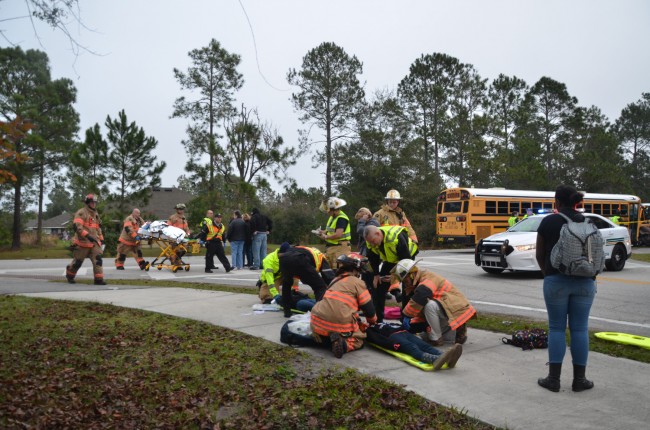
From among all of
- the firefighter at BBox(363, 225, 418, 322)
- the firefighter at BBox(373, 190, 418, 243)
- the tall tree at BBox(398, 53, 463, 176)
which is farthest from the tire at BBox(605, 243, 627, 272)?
the tall tree at BBox(398, 53, 463, 176)

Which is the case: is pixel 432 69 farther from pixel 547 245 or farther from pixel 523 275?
pixel 547 245

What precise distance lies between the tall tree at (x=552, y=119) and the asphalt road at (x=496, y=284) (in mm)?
31961

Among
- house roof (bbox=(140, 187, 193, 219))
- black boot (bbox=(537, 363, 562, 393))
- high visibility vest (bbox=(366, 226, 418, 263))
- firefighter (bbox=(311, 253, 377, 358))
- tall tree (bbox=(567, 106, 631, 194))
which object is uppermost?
tall tree (bbox=(567, 106, 631, 194))

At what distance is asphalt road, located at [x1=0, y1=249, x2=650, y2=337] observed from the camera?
884 cm

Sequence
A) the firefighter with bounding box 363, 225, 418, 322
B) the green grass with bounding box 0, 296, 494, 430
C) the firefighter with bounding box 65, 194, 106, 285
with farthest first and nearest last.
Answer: the firefighter with bounding box 65, 194, 106, 285
the firefighter with bounding box 363, 225, 418, 322
the green grass with bounding box 0, 296, 494, 430

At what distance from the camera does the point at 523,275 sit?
1423 centimetres

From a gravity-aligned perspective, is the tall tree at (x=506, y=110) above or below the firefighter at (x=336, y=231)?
above

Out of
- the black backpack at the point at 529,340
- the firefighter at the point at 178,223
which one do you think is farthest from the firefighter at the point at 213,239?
the black backpack at the point at 529,340

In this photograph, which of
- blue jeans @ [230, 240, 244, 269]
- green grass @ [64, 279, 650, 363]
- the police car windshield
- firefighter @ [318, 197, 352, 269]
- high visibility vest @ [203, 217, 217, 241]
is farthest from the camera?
blue jeans @ [230, 240, 244, 269]

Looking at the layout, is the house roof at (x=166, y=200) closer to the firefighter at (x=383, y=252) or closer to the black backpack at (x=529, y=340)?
the firefighter at (x=383, y=252)

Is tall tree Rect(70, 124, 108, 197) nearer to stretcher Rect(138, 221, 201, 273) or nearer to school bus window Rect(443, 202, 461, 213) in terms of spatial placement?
stretcher Rect(138, 221, 201, 273)

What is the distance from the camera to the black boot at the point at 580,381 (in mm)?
4840

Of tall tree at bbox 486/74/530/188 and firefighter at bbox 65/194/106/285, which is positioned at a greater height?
tall tree at bbox 486/74/530/188

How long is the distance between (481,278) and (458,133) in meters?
31.5
